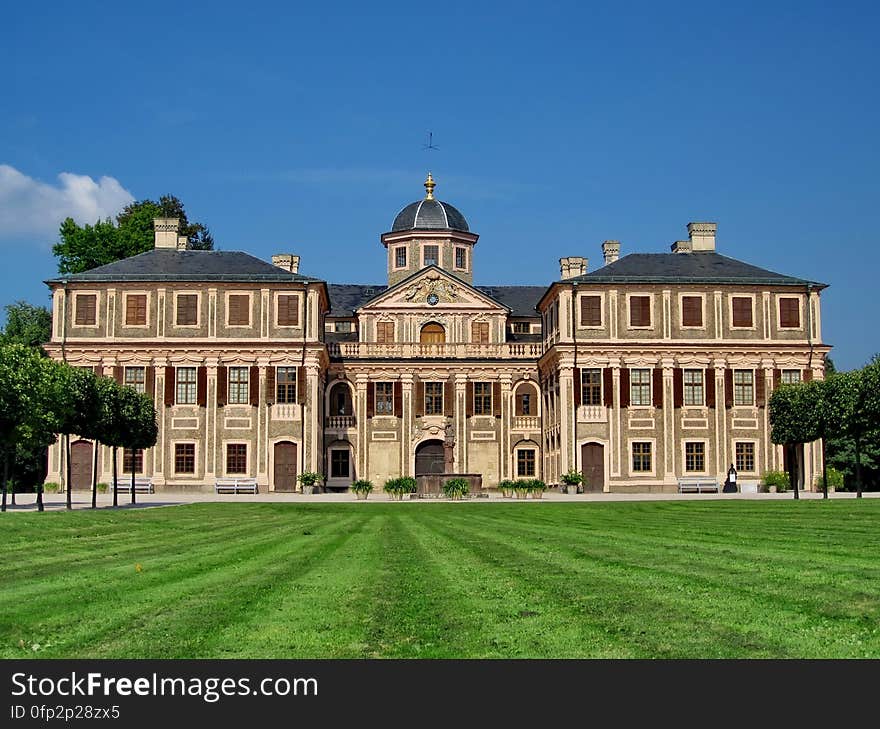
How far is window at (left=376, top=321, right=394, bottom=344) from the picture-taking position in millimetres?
63531

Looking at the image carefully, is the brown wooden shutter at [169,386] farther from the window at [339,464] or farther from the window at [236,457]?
the window at [339,464]

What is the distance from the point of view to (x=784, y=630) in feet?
26.6

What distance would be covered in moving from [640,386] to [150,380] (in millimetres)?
26154

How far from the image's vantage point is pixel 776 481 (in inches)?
2169

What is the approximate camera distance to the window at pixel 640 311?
57.5m

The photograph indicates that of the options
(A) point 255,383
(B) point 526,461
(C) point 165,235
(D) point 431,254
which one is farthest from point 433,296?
(C) point 165,235

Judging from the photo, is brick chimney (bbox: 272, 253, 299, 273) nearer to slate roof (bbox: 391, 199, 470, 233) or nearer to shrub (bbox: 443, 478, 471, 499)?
slate roof (bbox: 391, 199, 470, 233)

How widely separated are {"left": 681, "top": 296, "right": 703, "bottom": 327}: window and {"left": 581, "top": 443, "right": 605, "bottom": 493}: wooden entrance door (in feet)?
27.5

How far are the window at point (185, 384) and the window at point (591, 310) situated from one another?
21063 millimetres

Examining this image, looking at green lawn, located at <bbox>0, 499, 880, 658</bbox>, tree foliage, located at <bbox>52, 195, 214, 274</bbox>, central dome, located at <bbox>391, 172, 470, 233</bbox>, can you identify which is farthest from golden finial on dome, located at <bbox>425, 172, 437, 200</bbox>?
green lawn, located at <bbox>0, 499, 880, 658</bbox>

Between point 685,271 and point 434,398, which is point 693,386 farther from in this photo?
point 434,398

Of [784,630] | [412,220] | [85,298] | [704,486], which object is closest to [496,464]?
[704,486]
